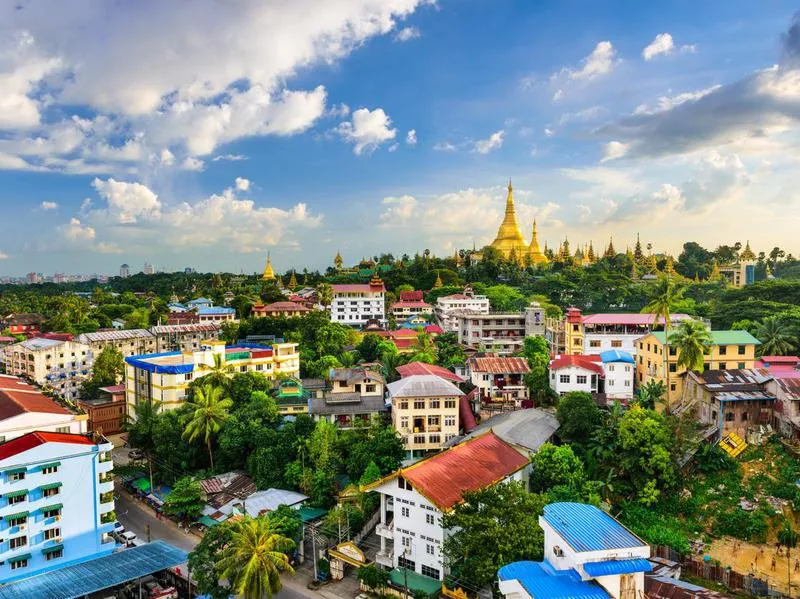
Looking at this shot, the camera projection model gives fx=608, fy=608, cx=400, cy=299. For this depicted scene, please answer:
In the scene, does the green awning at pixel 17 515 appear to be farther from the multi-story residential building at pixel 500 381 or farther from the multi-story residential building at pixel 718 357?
the multi-story residential building at pixel 718 357

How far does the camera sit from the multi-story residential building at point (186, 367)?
3997 centimetres

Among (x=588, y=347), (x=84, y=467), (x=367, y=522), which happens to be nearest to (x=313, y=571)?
(x=367, y=522)

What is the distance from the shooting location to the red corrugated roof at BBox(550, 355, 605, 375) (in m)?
36.2

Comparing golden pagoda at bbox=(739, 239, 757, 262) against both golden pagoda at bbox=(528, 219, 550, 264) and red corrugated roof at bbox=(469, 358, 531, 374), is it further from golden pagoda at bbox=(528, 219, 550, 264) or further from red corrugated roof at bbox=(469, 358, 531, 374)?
red corrugated roof at bbox=(469, 358, 531, 374)

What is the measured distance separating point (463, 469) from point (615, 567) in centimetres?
983

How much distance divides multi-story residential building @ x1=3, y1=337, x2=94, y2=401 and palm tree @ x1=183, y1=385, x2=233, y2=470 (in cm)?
2511

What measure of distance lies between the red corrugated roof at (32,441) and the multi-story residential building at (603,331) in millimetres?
32117

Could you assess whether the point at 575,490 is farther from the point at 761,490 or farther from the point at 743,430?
the point at 743,430

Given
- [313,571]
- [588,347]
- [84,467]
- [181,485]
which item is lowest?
[313,571]

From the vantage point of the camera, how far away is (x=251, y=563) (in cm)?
1955

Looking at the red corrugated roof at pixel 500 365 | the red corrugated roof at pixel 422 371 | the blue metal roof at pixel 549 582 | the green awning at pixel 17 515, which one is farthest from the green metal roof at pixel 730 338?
the green awning at pixel 17 515

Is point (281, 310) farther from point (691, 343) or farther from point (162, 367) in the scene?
point (691, 343)

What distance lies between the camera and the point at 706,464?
28422 millimetres

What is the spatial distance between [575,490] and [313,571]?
448 inches
